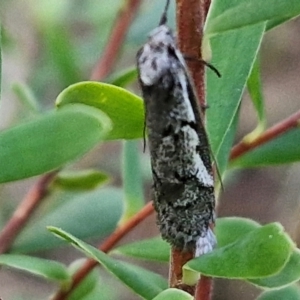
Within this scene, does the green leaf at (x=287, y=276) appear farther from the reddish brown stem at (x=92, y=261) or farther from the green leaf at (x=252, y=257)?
the reddish brown stem at (x=92, y=261)

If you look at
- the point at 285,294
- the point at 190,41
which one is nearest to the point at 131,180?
the point at 285,294

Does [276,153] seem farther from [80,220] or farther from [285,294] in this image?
[80,220]

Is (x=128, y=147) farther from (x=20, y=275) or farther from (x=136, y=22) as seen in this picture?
(x=20, y=275)

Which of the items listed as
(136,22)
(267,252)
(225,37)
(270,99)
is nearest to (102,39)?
(136,22)

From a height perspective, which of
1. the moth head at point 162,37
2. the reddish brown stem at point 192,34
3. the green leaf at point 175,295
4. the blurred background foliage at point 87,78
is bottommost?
the blurred background foliage at point 87,78

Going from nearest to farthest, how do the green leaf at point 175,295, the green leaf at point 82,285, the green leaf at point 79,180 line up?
the green leaf at point 175,295, the green leaf at point 82,285, the green leaf at point 79,180

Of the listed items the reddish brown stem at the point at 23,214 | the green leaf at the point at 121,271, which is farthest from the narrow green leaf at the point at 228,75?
the reddish brown stem at the point at 23,214

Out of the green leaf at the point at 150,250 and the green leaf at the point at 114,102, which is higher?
the green leaf at the point at 114,102
